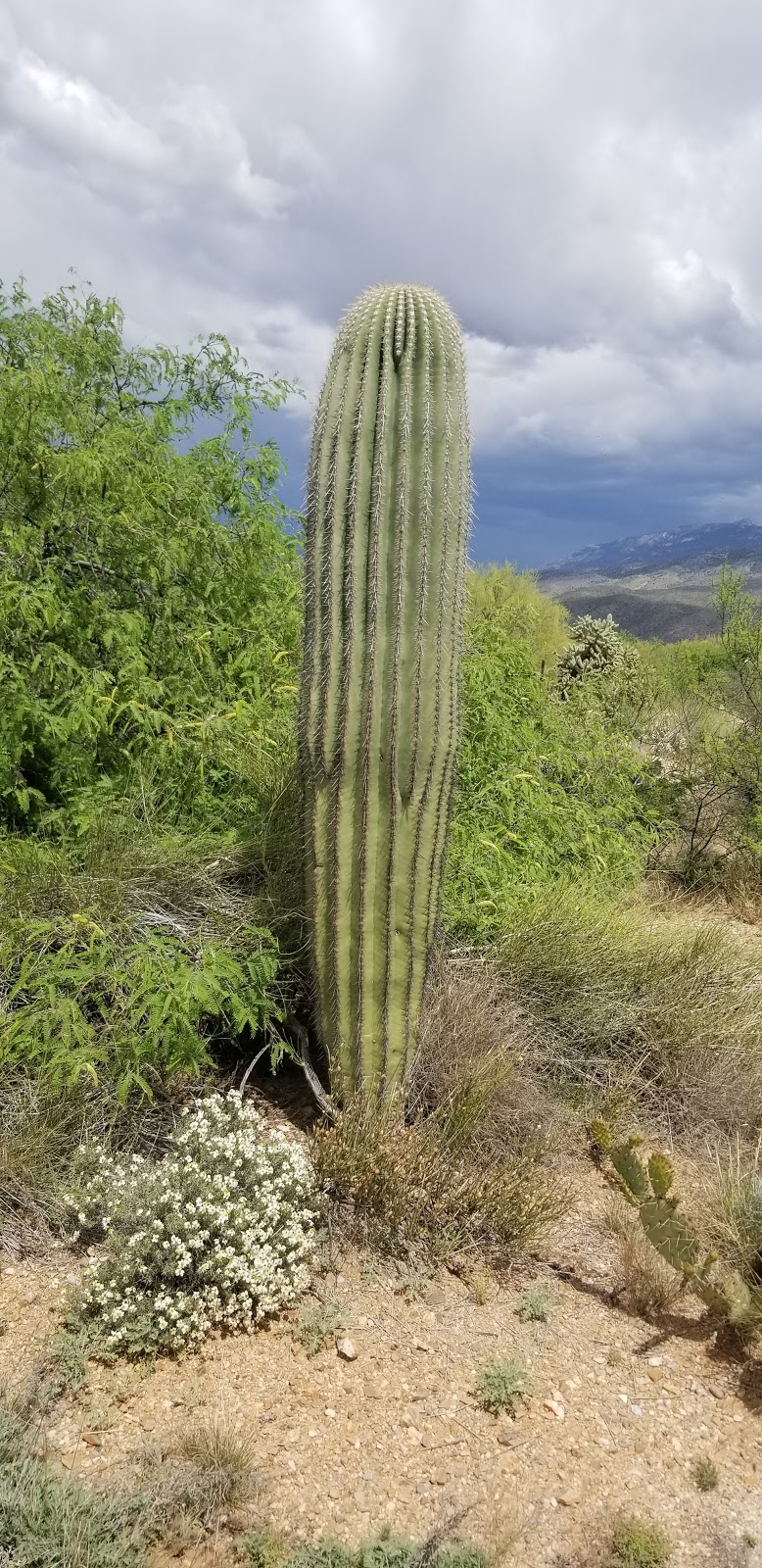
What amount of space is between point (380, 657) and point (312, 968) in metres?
1.28

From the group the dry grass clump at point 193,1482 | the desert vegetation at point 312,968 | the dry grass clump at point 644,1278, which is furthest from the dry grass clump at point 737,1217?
the dry grass clump at point 193,1482

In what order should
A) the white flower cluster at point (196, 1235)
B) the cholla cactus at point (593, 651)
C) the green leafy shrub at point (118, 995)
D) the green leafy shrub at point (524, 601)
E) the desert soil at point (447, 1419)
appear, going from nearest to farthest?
the desert soil at point (447, 1419) < the white flower cluster at point (196, 1235) < the green leafy shrub at point (118, 995) < the cholla cactus at point (593, 651) < the green leafy shrub at point (524, 601)

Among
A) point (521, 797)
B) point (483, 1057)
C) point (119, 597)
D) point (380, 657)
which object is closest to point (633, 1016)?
point (483, 1057)

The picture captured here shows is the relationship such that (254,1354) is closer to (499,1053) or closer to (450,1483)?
(450,1483)

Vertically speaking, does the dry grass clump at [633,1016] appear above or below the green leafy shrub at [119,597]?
below

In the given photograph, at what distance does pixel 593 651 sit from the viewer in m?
13.8

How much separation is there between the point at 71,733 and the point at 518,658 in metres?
2.92

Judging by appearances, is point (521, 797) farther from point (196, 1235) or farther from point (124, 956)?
point (196, 1235)

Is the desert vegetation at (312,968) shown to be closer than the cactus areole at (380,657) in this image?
Yes

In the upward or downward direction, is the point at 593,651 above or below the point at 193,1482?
above

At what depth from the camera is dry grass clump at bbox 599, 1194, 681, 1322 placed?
299 centimetres

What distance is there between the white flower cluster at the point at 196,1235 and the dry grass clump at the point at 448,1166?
0.19m

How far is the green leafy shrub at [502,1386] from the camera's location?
100 inches

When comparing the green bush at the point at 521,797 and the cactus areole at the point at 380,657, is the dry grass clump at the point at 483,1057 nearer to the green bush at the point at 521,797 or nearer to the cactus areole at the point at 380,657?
the cactus areole at the point at 380,657
